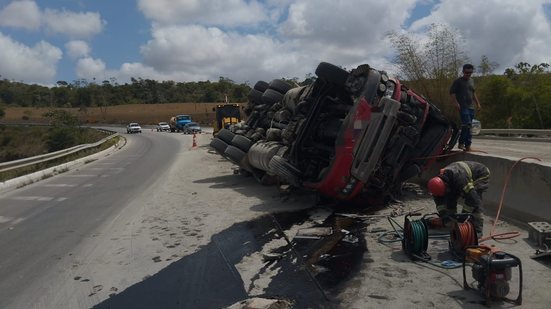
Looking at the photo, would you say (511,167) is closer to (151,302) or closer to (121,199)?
(151,302)

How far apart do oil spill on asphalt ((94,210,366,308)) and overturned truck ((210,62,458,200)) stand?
1082mm

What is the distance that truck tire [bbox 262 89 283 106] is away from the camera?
1219 cm

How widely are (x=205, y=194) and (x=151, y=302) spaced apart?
6.38 meters

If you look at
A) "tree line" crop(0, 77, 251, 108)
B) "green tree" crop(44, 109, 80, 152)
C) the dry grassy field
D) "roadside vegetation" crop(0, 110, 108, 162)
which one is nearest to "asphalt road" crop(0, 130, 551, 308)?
"roadside vegetation" crop(0, 110, 108, 162)

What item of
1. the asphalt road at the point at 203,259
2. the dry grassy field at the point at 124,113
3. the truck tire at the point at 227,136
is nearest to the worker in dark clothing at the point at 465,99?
the asphalt road at the point at 203,259

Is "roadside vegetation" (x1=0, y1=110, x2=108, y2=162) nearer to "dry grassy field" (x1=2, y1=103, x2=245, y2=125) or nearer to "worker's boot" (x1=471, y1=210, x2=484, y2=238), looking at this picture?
"dry grassy field" (x1=2, y1=103, x2=245, y2=125)

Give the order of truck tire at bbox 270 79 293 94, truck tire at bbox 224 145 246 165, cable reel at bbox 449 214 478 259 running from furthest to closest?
truck tire at bbox 270 79 293 94 → truck tire at bbox 224 145 246 165 → cable reel at bbox 449 214 478 259

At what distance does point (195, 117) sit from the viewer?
101188 mm

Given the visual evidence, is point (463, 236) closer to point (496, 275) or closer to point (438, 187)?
point (438, 187)

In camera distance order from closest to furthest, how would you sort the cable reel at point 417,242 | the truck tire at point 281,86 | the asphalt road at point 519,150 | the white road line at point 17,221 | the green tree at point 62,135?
the cable reel at point 417,242
the white road line at point 17,221
the asphalt road at point 519,150
the truck tire at point 281,86
the green tree at point 62,135

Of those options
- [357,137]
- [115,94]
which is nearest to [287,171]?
[357,137]

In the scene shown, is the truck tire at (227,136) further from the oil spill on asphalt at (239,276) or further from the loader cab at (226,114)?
the loader cab at (226,114)

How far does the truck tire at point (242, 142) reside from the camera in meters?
12.0

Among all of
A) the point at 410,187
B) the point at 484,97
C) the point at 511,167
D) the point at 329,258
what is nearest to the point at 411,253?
the point at 329,258
